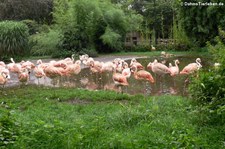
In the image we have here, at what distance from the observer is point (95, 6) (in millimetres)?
21109

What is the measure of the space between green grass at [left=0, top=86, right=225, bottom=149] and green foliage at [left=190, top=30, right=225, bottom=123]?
0.19 meters

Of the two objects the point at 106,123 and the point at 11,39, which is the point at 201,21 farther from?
the point at 106,123

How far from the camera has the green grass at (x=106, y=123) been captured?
438 cm

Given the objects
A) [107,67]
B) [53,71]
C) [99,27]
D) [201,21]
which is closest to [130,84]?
[107,67]

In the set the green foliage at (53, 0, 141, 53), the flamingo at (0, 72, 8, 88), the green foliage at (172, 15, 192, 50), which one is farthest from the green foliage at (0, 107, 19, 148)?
the green foliage at (172, 15, 192, 50)

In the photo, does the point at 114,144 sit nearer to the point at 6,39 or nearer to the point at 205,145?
the point at 205,145

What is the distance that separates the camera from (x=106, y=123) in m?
5.49

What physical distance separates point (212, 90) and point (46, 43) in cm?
1547

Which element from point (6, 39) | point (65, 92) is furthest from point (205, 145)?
point (6, 39)

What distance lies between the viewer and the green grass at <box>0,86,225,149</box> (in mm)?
4375

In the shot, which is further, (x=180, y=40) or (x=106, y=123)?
(x=180, y=40)

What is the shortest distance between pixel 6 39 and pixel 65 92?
11.4m

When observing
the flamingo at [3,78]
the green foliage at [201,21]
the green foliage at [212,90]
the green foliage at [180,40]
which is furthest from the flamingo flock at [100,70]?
the green foliage at [180,40]

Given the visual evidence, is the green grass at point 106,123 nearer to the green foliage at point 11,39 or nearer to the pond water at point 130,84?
the pond water at point 130,84
